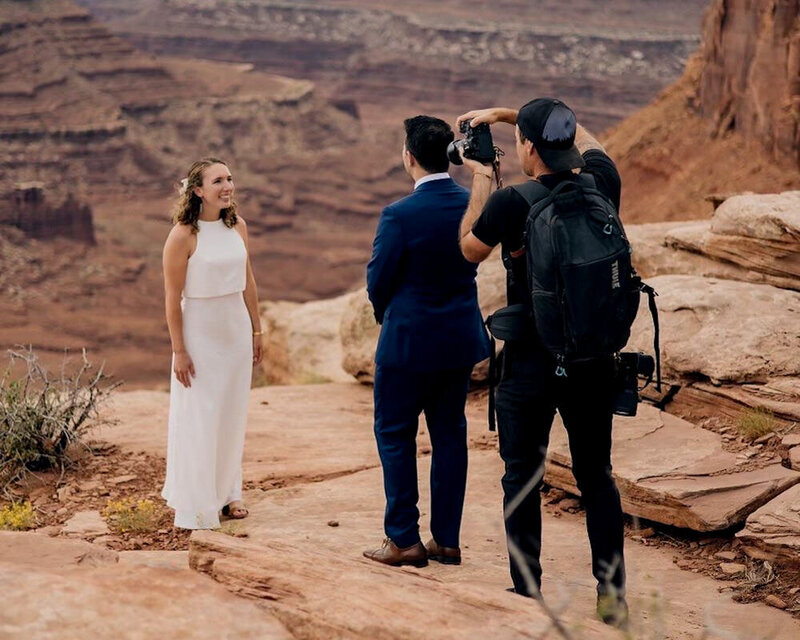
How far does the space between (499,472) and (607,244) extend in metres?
2.78

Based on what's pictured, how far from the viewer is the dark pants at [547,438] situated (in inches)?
147

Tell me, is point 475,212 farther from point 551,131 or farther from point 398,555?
point 398,555

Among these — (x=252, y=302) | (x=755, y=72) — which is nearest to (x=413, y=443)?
(x=252, y=302)

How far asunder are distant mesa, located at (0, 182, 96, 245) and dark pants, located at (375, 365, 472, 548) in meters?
41.4

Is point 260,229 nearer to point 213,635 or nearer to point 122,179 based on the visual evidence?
point 122,179

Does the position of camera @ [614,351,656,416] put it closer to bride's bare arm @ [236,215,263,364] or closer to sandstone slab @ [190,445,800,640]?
sandstone slab @ [190,445,800,640]

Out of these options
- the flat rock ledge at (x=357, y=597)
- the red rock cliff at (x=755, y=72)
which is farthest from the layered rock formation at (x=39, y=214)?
the flat rock ledge at (x=357, y=597)

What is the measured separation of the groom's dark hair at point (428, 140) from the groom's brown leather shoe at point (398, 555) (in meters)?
1.51

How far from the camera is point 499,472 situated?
609cm

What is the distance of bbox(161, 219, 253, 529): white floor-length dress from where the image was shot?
5277mm

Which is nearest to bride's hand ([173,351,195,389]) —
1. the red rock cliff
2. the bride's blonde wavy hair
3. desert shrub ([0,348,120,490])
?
the bride's blonde wavy hair

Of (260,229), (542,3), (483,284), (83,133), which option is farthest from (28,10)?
(483,284)

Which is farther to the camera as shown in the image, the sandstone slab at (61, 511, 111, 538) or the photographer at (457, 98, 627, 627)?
the sandstone slab at (61, 511, 111, 538)

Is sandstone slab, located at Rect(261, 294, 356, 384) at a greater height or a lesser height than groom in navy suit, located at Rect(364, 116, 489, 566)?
lesser
